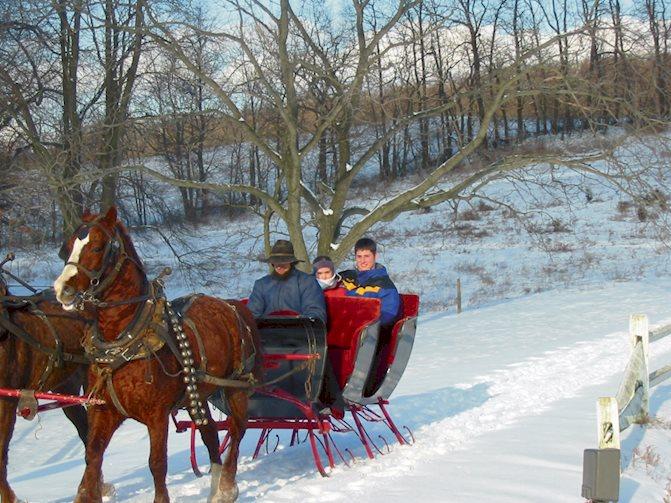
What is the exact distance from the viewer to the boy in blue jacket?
768 centimetres

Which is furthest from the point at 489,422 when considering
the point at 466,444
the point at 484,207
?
the point at 484,207

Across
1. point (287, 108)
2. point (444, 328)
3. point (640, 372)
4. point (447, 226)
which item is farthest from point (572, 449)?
point (447, 226)

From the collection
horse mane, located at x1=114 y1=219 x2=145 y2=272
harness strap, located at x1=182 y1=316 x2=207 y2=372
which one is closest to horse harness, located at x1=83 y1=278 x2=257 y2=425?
harness strap, located at x1=182 y1=316 x2=207 y2=372

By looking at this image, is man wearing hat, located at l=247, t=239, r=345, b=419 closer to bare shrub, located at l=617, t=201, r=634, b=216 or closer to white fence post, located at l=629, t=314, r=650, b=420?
white fence post, located at l=629, t=314, r=650, b=420

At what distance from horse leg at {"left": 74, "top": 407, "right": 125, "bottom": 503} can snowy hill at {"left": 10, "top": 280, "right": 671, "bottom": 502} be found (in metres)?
0.91

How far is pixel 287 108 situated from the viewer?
12781mm

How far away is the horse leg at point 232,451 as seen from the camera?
556 cm

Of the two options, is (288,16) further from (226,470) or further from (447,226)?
(447,226)

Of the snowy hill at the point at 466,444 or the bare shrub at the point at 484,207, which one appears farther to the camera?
the bare shrub at the point at 484,207

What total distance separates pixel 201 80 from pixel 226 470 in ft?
27.3

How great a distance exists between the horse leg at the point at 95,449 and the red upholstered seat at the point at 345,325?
234 cm

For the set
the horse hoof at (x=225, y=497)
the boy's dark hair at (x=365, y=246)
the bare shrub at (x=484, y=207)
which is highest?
the bare shrub at (x=484, y=207)

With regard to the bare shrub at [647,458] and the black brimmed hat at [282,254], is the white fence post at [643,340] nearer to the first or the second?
the bare shrub at [647,458]

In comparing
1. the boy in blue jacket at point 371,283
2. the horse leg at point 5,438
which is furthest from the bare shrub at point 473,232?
the horse leg at point 5,438
